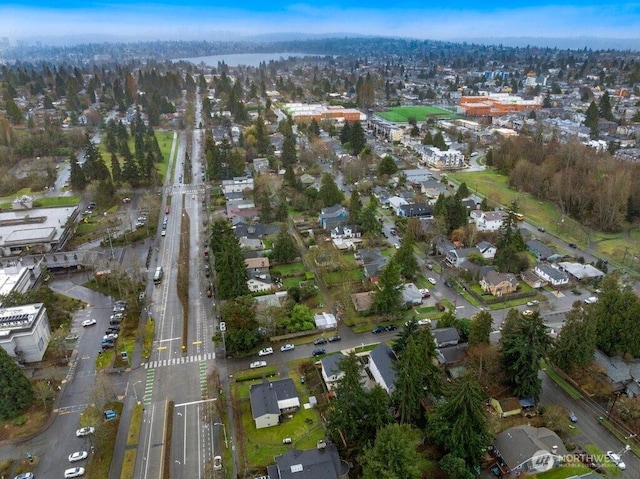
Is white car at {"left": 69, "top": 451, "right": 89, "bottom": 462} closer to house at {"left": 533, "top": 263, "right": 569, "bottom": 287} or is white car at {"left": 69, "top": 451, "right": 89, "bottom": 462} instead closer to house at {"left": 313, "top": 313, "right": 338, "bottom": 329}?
house at {"left": 313, "top": 313, "right": 338, "bottom": 329}

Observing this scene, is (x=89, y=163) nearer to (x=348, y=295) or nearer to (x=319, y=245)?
(x=319, y=245)

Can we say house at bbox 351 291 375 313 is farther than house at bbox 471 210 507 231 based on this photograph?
No

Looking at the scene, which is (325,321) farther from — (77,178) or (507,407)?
(77,178)

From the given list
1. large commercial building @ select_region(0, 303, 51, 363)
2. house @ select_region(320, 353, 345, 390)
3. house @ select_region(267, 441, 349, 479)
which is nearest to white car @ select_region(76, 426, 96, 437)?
large commercial building @ select_region(0, 303, 51, 363)

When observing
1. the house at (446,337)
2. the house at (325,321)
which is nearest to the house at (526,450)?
the house at (446,337)

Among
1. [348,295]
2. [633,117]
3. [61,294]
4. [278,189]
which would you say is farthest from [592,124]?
[61,294]

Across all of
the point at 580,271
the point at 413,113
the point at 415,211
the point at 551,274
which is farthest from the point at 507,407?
the point at 413,113

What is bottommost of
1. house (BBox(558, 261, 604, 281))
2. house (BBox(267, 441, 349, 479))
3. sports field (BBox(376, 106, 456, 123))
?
house (BBox(267, 441, 349, 479))
